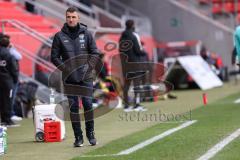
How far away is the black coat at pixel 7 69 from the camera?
46.4ft

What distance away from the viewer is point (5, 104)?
47.2ft

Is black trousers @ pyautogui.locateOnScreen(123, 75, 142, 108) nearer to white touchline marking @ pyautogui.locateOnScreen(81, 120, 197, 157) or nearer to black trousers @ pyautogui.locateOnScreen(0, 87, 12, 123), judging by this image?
black trousers @ pyautogui.locateOnScreen(0, 87, 12, 123)

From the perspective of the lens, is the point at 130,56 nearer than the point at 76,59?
No

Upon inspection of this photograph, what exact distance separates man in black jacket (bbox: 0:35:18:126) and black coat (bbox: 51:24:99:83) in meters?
3.90

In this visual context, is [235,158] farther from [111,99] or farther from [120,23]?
[120,23]

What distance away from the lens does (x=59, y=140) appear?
37.2 feet

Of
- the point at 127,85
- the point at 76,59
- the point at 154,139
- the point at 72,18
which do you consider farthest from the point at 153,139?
the point at 127,85

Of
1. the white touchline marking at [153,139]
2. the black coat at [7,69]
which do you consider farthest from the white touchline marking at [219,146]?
the black coat at [7,69]

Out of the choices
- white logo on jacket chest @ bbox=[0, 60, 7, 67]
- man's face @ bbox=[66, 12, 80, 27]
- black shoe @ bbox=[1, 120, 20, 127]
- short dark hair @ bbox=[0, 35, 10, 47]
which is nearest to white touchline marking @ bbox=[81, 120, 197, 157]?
man's face @ bbox=[66, 12, 80, 27]

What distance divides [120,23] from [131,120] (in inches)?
518

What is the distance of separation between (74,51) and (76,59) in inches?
5.1

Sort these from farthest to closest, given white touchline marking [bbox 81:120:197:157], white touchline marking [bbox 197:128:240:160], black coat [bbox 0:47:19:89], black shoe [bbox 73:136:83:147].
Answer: black coat [bbox 0:47:19:89] < black shoe [bbox 73:136:83:147] < white touchline marking [bbox 81:120:197:157] < white touchline marking [bbox 197:128:240:160]

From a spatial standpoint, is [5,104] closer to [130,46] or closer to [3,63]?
[3,63]

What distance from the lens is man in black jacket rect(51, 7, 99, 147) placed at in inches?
408
